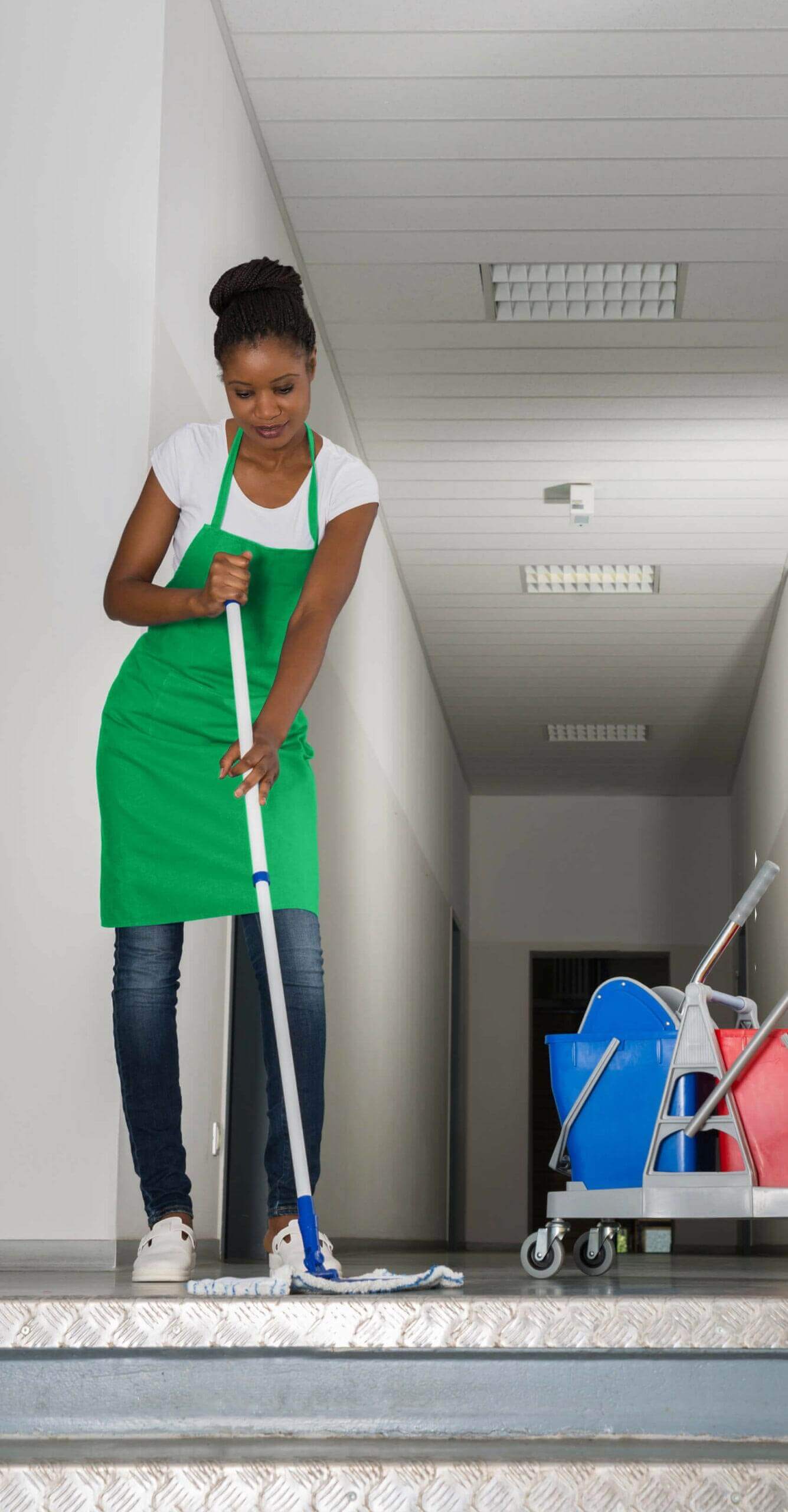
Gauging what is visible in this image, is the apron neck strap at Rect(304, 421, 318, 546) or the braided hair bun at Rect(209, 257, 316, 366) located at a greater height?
the braided hair bun at Rect(209, 257, 316, 366)

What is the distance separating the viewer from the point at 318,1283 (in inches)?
60.2

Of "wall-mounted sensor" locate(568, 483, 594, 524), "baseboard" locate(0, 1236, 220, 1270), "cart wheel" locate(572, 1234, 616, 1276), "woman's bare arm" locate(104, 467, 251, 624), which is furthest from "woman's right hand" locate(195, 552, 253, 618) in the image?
"wall-mounted sensor" locate(568, 483, 594, 524)

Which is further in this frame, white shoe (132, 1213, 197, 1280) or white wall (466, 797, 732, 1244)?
white wall (466, 797, 732, 1244)

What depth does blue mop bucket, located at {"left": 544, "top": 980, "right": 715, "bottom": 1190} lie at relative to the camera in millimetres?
2553

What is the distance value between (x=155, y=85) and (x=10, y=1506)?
8.15 ft

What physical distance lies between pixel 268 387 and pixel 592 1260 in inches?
64.6

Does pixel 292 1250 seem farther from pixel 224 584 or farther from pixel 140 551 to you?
pixel 140 551

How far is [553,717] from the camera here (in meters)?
9.12

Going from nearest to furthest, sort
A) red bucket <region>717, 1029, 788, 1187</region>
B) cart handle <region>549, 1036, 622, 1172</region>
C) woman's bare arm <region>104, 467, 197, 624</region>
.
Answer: woman's bare arm <region>104, 467, 197, 624</region>
red bucket <region>717, 1029, 788, 1187</region>
cart handle <region>549, 1036, 622, 1172</region>

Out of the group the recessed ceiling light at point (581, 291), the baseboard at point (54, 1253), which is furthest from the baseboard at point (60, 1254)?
the recessed ceiling light at point (581, 291)

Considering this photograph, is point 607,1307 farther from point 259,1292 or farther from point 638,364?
point 638,364

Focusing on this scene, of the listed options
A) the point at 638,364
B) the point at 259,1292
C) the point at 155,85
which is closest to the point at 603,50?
the point at 155,85

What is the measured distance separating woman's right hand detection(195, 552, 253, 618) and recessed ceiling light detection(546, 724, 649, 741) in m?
7.38

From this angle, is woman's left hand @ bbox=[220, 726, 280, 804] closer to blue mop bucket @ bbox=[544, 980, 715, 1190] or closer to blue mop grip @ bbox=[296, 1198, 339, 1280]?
blue mop grip @ bbox=[296, 1198, 339, 1280]
